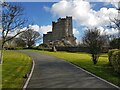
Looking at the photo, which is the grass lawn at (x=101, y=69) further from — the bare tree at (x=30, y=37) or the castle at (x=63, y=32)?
the bare tree at (x=30, y=37)

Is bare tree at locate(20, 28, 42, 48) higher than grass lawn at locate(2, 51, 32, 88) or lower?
higher

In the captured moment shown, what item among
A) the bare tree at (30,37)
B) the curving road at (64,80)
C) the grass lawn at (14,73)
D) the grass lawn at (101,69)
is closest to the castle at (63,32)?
the bare tree at (30,37)

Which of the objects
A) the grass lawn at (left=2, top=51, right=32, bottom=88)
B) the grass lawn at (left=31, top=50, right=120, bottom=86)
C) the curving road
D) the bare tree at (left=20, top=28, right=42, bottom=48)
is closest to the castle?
the bare tree at (left=20, top=28, right=42, bottom=48)

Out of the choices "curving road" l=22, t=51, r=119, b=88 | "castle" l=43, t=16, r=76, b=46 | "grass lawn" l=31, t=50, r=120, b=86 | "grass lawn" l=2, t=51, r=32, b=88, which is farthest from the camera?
"castle" l=43, t=16, r=76, b=46

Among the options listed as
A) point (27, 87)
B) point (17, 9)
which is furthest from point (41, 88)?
point (17, 9)

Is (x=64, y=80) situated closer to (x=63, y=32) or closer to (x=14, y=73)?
(x=14, y=73)

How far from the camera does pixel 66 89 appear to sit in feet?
45.3

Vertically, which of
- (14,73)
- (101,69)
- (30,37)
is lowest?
(101,69)

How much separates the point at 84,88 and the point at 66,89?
97cm

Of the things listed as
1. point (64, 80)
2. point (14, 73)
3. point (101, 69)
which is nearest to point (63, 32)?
point (101, 69)

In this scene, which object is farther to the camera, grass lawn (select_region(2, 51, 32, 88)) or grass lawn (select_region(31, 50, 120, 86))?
grass lawn (select_region(31, 50, 120, 86))

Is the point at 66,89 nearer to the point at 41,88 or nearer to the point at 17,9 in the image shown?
the point at 41,88

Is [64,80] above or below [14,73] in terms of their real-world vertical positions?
below

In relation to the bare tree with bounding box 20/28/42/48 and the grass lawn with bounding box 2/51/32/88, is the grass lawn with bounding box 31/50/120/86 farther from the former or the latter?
the bare tree with bounding box 20/28/42/48
